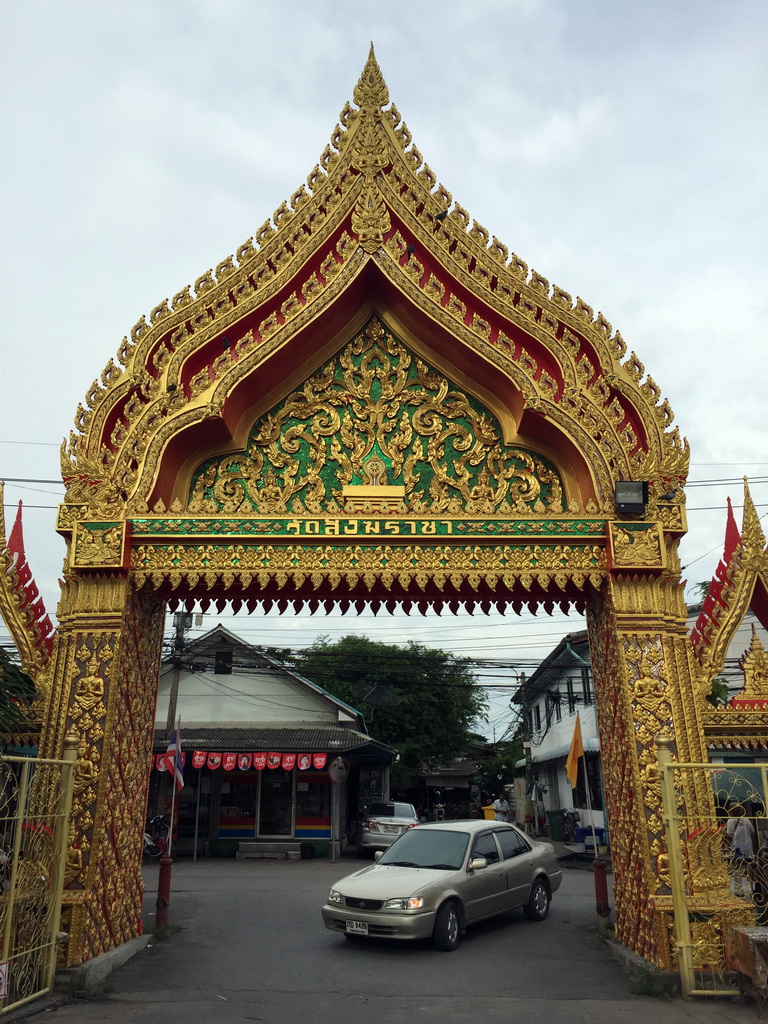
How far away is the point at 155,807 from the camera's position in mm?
23766

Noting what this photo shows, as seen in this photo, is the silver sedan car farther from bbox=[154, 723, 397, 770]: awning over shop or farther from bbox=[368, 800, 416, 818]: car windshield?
bbox=[368, 800, 416, 818]: car windshield

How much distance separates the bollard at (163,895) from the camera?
8.73 metres

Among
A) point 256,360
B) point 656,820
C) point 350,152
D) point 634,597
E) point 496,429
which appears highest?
point 350,152

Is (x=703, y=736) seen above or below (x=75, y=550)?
below

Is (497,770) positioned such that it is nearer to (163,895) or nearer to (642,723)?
(163,895)

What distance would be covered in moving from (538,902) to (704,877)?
4757 millimetres

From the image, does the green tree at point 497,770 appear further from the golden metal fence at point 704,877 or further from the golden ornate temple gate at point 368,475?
the golden metal fence at point 704,877

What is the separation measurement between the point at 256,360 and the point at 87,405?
63.2 inches

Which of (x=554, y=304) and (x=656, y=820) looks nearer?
(x=656, y=820)

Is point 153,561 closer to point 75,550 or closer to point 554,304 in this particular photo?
point 75,550

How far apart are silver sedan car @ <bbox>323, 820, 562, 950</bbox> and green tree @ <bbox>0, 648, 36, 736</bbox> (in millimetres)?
4093

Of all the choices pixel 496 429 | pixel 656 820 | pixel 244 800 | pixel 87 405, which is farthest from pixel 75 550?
pixel 244 800

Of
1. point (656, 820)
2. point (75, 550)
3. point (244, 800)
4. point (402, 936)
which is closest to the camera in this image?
point (656, 820)

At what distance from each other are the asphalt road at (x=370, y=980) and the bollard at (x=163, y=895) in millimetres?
358
